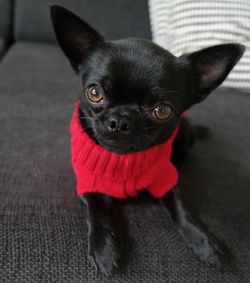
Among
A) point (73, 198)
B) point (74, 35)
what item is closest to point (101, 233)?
point (73, 198)

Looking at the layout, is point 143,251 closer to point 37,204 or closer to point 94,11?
point 37,204

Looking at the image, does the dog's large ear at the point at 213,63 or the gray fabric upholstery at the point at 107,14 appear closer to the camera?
the dog's large ear at the point at 213,63

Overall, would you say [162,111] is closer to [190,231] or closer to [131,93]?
[131,93]

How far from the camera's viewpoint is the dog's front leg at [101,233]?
0.81 meters

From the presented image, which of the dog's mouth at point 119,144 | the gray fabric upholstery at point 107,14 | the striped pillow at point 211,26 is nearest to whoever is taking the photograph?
the dog's mouth at point 119,144

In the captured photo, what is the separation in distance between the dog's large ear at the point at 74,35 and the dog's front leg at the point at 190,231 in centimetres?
45

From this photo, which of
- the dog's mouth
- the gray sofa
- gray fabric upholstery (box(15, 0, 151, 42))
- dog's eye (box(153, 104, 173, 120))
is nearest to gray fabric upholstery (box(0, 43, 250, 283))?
the gray sofa

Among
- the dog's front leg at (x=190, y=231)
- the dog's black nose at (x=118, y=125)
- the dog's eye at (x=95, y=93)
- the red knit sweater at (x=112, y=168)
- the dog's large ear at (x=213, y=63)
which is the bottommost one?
the dog's front leg at (x=190, y=231)

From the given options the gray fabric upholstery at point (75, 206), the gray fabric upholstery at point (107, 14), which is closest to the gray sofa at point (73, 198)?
the gray fabric upholstery at point (75, 206)

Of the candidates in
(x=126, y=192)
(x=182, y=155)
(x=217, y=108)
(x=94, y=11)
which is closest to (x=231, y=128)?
(x=217, y=108)

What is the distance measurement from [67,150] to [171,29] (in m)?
0.80

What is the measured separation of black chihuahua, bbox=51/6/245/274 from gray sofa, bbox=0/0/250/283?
4 cm

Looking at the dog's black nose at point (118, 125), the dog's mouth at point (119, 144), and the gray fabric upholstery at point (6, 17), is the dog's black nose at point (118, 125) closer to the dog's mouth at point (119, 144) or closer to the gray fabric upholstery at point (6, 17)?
the dog's mouth at point (119, 144)

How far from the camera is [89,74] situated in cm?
94
